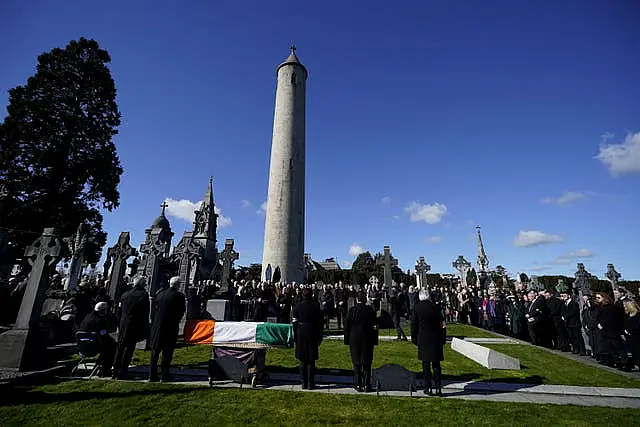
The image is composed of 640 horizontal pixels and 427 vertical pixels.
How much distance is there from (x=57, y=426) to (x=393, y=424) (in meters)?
5.37

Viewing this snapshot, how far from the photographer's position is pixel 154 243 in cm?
1580

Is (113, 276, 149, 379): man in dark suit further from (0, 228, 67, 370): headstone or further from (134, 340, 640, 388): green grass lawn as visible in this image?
(0, 228, 67, 370): headstone

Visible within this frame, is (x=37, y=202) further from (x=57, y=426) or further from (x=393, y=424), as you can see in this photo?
(x=393, y=424)

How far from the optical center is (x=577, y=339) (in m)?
13.2

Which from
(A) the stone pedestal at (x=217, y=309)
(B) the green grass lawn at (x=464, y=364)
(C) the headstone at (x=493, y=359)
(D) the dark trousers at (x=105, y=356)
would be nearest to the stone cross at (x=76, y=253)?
(A) the stone pedestal at (x=217, y=309)

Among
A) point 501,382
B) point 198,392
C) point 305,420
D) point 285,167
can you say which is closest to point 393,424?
point 305,420

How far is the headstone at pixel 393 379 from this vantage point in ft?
24.2

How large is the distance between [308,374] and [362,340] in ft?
4.80

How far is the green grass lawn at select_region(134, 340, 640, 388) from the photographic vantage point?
8812 mm

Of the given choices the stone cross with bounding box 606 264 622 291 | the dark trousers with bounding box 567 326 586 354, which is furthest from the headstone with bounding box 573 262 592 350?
the stone cross with bounding box 606 264 622 291

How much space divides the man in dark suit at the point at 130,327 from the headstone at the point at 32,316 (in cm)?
220

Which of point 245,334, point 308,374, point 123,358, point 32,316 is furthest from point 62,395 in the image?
point 308,374

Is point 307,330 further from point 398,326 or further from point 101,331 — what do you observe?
point 398,326

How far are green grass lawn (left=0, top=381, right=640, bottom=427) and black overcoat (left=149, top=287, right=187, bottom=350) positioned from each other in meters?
0.95
